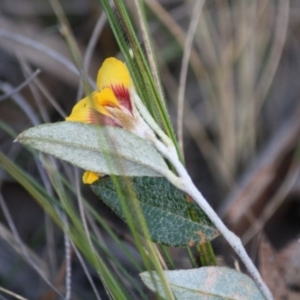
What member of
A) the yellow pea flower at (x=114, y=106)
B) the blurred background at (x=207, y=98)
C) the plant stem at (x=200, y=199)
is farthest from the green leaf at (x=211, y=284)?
the blurred background at (x=207, y=98)

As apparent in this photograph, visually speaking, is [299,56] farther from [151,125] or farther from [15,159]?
[151,125]

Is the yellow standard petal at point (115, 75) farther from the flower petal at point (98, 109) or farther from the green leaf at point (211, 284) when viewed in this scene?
the green leaf at point (211, 284)

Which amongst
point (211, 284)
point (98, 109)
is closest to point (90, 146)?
point (98, 109)

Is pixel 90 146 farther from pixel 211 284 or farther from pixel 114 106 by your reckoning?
pixel 211 284

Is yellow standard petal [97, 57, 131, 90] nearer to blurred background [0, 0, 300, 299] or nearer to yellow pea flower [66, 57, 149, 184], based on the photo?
yellow pea flower [66, 57, 149, 184]

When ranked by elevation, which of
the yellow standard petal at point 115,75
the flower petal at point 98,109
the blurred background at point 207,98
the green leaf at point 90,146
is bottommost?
the blurred background at point 207,98

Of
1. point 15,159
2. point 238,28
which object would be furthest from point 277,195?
point 15,159

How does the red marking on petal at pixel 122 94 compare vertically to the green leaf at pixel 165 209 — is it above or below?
above

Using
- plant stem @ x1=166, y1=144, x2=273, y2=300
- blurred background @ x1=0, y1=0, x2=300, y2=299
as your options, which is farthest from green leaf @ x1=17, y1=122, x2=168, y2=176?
blurred background @ x1=0, y1=0, x2=300, y2=299
